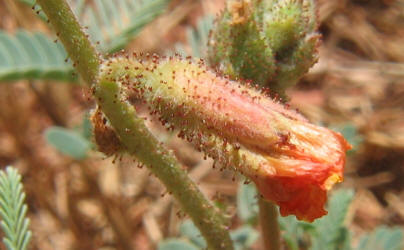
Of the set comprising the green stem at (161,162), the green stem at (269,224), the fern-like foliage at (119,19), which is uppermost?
the fern-like foliage at (119,19)

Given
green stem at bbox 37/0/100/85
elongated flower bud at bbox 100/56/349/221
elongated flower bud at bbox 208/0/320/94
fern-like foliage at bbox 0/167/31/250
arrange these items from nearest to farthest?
elongated flower bud at bbox 100/56/349/221 < green stem at bbox 37/0/100/85 < fern-like foliage at bbox 0/167/31/250 < elongated flower bud at bbox 208/0/320/94

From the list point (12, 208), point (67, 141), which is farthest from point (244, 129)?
point (67, 141)

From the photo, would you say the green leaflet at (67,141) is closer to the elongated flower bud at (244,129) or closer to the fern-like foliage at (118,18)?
the fern-like foliage at (118,18)

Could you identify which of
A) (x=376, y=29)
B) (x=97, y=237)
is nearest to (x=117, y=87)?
(x=97, y=237)

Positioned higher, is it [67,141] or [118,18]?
[118,18]

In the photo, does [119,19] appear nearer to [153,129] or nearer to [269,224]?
[153,129]

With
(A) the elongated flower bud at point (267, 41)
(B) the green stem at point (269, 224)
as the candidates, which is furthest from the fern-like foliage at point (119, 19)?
(B) the green stem at point (269, 224)

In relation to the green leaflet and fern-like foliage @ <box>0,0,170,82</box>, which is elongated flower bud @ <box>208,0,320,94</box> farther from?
the green leaflet

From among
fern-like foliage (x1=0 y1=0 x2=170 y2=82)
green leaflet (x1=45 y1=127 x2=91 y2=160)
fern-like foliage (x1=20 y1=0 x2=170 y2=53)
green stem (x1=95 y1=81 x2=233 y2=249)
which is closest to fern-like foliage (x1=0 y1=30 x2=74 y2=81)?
fern-like foliage (x1=0 y1=0 x2=170 y2=82)
